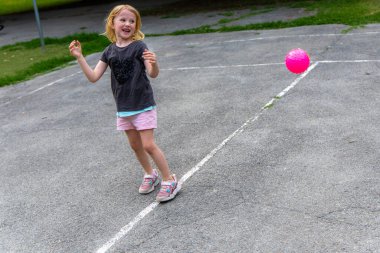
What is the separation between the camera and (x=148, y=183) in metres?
5.18

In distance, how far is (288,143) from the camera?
19.6ft

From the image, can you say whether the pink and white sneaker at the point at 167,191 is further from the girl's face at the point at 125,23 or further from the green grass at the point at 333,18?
the green grass at the point at 333,18

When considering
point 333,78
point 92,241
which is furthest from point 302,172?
point 333,78

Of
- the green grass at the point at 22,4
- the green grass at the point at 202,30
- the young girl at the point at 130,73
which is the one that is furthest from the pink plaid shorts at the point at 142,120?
the green grass at the point at 22,4

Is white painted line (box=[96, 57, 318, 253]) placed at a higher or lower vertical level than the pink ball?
lower

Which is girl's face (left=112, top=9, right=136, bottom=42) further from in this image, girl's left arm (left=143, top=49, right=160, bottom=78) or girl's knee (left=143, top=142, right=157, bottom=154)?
girl's knee (left=143, top=142, right=157, bottom=154)

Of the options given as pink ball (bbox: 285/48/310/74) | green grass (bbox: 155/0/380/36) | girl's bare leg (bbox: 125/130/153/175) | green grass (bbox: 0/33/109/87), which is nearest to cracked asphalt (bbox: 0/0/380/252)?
girl's bare leg (bbox: 125/130/153/175)

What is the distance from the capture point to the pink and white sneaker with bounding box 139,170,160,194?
514 cm

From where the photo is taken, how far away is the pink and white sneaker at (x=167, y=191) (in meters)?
4.85

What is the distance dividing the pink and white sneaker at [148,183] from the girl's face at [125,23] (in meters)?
1.44

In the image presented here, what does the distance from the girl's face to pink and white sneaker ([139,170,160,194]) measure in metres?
1.44

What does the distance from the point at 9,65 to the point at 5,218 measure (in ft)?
34.2

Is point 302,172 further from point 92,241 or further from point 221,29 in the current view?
point 221,29

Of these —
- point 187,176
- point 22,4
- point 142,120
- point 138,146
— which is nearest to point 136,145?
point 138,146
